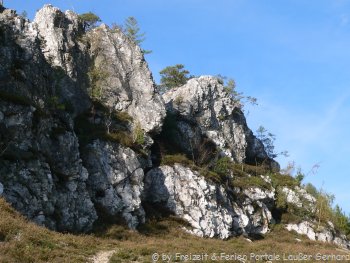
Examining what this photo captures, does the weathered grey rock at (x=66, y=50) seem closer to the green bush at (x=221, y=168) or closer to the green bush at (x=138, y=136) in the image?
the green bush at (x=138, y=136)

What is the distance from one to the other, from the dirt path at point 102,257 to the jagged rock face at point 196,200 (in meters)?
21.4

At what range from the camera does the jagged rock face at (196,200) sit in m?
48.6

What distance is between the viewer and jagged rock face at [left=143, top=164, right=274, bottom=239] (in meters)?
48.6

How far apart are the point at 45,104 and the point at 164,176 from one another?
675 inches

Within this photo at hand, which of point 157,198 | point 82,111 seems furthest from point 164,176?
point 82,111

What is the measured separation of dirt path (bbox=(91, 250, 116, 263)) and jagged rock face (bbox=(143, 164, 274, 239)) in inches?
843

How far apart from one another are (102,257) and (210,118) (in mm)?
48444

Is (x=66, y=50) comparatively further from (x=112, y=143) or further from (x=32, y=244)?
(x=32, y=244)

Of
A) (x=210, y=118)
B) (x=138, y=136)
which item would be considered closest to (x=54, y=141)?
(x=138, y=136)

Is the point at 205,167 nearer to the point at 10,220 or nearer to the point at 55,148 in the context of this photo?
the point at 55,148

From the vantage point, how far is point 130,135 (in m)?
52.0

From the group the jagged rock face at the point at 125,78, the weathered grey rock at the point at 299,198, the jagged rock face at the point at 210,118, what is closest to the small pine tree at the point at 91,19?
the jagged rock face at the point at 125,78

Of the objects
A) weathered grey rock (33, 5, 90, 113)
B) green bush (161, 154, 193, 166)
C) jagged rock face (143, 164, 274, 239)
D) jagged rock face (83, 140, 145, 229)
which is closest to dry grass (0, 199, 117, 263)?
jagged rock face (83, 140, 145, 229)

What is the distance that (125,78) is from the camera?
6103 cm
